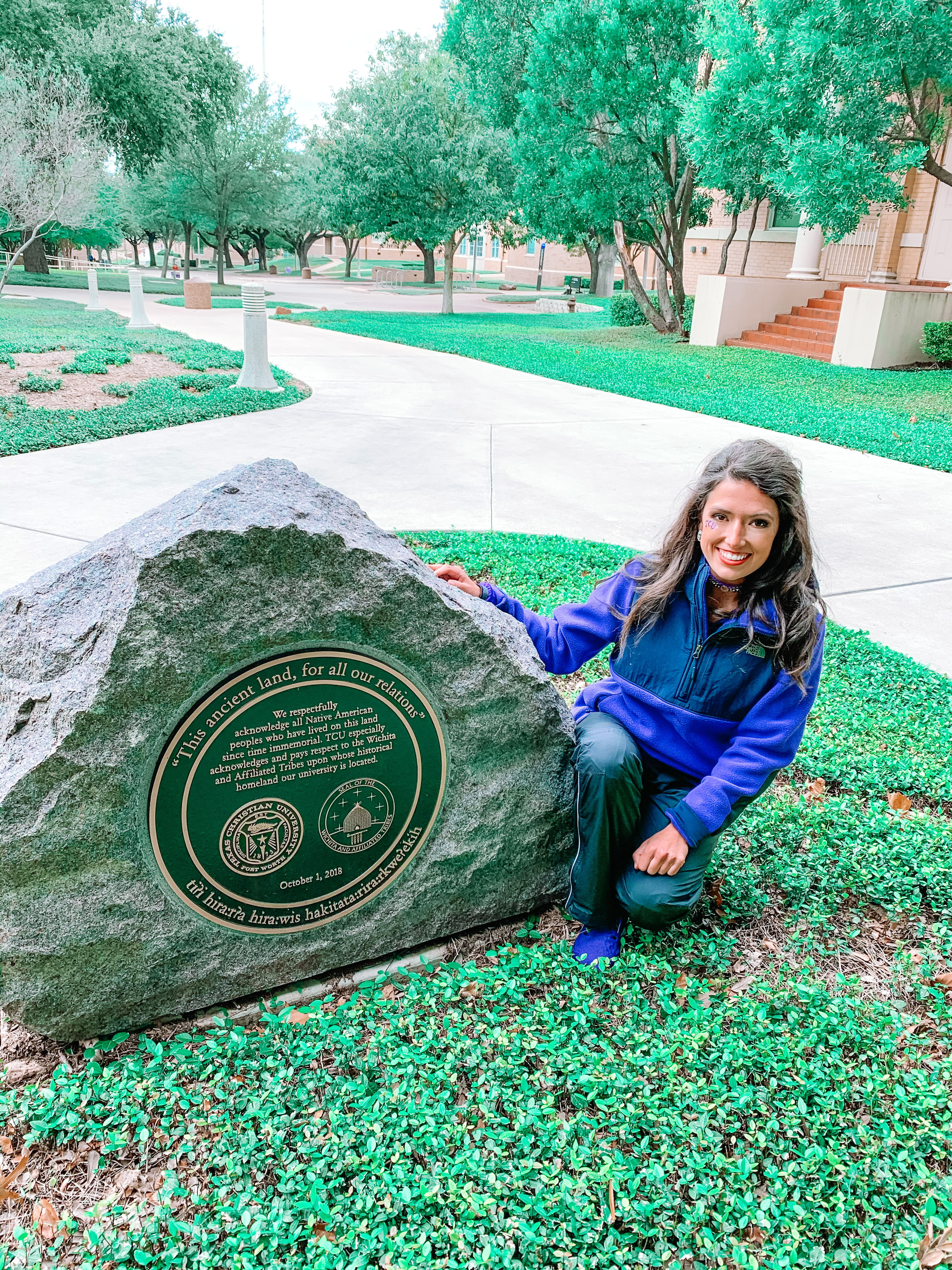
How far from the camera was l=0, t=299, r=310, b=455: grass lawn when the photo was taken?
8.09m

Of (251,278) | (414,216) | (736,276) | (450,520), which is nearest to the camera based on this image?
(450,520)

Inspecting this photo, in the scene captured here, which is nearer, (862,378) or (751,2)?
(862,378)

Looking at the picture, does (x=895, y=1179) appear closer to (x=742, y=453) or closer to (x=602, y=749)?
(x=602, y=749)

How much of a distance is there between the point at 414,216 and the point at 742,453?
2177cm

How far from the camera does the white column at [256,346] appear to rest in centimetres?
1022

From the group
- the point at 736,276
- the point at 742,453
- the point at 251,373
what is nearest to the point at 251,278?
the point at 736,276

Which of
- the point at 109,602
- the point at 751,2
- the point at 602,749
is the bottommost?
the point at 602,749

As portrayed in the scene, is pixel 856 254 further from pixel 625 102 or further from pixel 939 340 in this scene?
pixel 625 102

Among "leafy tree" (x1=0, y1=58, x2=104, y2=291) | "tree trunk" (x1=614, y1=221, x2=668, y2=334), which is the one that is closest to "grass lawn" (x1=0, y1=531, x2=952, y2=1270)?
"leafy tree" (x1=0, y1=58, x2=104, y2=291)

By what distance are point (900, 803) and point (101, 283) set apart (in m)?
35.6

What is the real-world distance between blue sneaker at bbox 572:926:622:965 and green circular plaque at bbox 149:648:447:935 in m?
0.55

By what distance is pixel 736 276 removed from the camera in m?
16.5

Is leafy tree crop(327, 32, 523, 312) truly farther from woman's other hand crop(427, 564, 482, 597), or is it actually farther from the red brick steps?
woman's other hand crop(427, 564, 482, 597)

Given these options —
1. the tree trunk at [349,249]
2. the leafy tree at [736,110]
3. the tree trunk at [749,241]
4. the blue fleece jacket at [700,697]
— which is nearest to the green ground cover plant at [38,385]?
the blue fleece jacket at [700,697]
